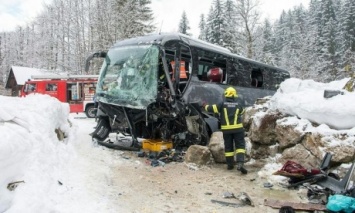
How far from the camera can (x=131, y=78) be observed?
810cm

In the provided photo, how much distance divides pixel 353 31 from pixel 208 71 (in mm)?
39157

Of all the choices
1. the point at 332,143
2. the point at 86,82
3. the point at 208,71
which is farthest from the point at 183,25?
the point at 332,143

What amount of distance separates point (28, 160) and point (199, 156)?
3817 mm

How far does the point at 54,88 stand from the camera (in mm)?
19922

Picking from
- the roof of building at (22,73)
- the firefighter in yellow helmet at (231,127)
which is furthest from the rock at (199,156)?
the roof of building at (22,73)

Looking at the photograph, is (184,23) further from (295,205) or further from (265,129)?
(295,205)

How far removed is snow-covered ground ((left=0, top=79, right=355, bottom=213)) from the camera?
344 centimetres

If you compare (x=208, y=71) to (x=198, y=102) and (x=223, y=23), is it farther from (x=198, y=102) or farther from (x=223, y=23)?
(x=223, y=23)

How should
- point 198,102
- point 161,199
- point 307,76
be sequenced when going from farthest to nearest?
point 307,76
point 198,102
point 161,199

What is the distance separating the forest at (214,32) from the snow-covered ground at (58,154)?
16699 millimetres

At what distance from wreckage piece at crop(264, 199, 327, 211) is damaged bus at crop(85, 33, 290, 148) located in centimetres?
363

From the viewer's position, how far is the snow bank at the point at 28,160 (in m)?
3.26

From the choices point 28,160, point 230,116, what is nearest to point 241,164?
point 230,116

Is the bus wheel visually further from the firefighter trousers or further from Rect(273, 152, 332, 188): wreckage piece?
Rect(273, 152, 332, 188): wreckage piece
